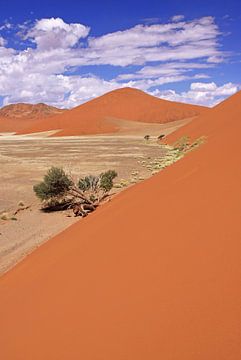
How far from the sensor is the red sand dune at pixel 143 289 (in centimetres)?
476

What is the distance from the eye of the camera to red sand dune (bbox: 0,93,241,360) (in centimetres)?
476

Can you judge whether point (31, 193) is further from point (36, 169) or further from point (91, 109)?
point (91, 109)

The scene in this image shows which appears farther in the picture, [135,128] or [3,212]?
[135,128]

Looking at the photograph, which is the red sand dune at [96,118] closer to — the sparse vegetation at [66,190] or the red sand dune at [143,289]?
the sparse vegetation at [66,190]

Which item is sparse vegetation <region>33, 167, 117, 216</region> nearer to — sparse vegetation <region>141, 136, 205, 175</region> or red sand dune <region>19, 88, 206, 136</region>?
sparse vegetation <region>141, 136, 205, 175</region>

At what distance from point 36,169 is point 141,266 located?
3258 cm

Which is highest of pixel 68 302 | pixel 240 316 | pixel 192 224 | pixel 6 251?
pixel 192 224

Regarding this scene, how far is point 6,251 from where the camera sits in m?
13.5

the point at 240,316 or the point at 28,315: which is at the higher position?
the point at 240,316

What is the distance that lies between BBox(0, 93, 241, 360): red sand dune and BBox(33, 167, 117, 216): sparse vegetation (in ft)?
36.0

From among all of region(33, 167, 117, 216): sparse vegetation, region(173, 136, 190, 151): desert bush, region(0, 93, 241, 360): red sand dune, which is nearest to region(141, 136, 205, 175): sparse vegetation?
region(173, 136, 190, 151): desert bush

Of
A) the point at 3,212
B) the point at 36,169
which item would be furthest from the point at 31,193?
the point at 36,169

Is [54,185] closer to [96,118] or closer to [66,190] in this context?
[66,190]

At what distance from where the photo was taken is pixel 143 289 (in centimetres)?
585
